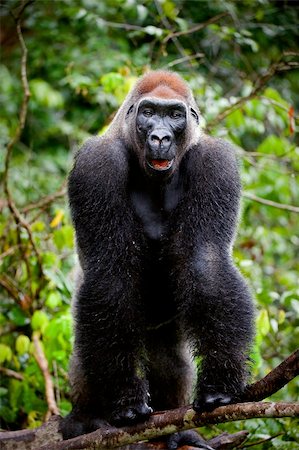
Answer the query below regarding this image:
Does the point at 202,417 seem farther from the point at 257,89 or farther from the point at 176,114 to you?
the point at 257,89

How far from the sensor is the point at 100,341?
12.6 ft

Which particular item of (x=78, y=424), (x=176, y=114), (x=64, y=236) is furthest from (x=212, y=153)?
(x=64, y=236)

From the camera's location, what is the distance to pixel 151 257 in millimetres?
4203

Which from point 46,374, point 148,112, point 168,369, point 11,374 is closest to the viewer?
point 148,112

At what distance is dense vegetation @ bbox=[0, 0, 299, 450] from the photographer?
574 centimetres

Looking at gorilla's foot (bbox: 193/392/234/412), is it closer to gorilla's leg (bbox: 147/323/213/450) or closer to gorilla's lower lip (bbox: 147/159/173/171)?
gorilla's leg (bbox: 147/323/213/450)

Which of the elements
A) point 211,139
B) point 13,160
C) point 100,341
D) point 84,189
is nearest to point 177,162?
point 211,139

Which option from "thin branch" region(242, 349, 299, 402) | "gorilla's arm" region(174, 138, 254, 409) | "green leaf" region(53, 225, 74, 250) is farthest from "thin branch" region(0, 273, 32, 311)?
"thin branch" region(242, 349, 299, 402)

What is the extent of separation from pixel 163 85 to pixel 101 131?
181cm

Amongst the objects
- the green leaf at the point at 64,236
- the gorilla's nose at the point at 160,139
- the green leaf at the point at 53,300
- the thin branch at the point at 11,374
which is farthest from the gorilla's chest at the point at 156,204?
the thin branch at the point at 11,374

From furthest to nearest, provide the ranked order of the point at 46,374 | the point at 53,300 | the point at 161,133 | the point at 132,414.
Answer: the point at 46,374 < the point at 53,300 < the point at 161,133 < the point at 132,414

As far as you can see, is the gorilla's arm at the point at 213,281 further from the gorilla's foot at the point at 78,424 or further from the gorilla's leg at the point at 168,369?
the gorilla's foot at the point at 78,424

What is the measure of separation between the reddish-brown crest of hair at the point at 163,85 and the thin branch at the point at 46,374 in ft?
8.17

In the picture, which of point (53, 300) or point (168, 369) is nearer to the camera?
point (168, 369)
